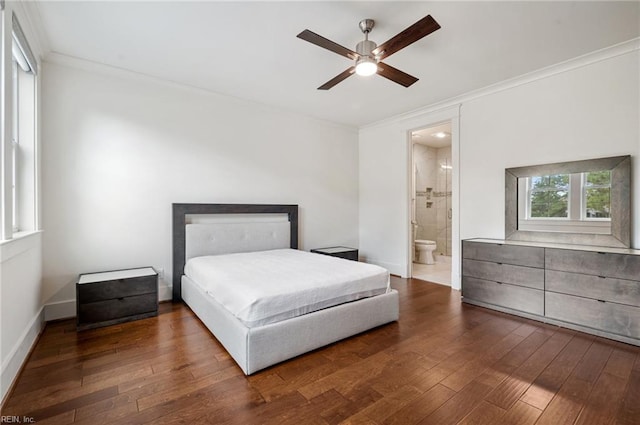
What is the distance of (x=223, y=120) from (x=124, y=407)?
129 inches

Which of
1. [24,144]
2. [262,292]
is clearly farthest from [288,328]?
[24,144]

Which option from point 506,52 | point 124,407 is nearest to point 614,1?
point 506,52

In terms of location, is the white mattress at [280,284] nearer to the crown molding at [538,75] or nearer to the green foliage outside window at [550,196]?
the green foliage outside window at [550,196]

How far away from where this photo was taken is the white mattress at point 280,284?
210 centimetres

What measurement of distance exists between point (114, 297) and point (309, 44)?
3.01 meters

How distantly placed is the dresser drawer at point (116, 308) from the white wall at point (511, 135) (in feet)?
11.8

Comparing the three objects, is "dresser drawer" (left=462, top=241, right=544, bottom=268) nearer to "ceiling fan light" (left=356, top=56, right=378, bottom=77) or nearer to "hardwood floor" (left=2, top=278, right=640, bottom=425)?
"hardwood floor" (left=2, top=278, right=640, bottom=425)

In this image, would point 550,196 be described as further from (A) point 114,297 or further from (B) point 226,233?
(A) point 114,297

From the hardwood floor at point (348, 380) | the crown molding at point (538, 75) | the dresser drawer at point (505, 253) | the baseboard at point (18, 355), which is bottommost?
the hardwood floor at point (348, 380)

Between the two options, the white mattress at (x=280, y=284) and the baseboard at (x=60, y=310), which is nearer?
the white mattress at (x=280, y=284)

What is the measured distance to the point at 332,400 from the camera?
173 centimetres

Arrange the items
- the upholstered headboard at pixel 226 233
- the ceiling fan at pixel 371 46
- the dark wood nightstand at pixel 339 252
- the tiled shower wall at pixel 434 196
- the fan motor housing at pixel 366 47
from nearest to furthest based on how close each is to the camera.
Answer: the ceiling fan at pixel 371 46
the fan motor housing at pixel 366 47
the upholstered headboard at pixel 226 233
the dark wood nightstand at pixel 339 252
the tiled shower wall at pixel 434 196

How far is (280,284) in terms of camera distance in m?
2.30

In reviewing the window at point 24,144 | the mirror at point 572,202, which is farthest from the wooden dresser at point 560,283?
the window at point 24,144
